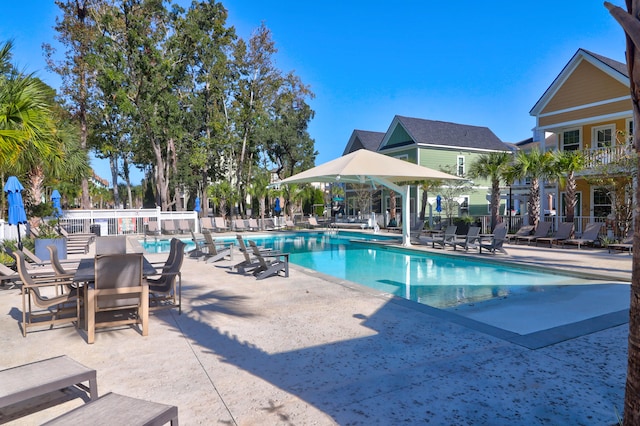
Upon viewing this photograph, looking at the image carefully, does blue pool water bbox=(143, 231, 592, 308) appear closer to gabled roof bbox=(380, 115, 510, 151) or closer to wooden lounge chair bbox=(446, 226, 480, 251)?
wooden lounge chair bbox=(446, 226, 480, 251)

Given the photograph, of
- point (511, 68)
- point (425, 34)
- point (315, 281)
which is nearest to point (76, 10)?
point (425, 34)

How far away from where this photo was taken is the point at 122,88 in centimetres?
2417

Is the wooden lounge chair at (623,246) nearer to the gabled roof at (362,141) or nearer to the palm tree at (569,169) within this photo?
the palm tree at (569,169)

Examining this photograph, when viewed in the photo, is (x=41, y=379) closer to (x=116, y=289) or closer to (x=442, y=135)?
(x=116, y=289)

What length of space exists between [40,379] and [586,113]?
74.2ft

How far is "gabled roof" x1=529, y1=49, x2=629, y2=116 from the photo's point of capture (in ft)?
58.3

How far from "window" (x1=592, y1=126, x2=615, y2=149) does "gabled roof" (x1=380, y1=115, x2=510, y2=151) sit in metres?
10.8

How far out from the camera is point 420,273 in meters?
11.4

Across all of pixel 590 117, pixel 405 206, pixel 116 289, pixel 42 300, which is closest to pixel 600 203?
pixel 590 117

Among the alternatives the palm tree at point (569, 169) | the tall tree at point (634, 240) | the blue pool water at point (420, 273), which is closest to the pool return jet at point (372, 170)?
the blue pool water at point (420, 273)

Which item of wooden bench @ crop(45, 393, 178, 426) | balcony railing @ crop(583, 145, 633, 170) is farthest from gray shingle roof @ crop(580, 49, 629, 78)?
wooden bench @ crop(45, 393, 178, 426)

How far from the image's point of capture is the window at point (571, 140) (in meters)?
20.6

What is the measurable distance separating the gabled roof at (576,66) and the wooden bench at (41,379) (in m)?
20.9

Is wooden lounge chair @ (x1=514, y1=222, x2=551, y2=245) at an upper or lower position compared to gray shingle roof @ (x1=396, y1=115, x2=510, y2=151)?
lower
